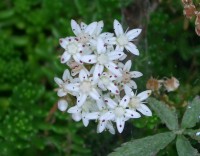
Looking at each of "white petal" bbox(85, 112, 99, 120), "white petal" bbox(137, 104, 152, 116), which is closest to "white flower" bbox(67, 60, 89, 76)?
"white petal" bbox(85, 112, 99, 120)

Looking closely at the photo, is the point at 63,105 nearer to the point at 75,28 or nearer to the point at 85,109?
the point at 85,109

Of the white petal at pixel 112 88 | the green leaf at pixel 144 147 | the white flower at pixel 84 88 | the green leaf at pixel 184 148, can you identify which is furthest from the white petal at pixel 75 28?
the green leaf at pixel 184 148

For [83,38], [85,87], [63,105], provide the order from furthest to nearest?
[63,105] → [83,38] → [85,87]

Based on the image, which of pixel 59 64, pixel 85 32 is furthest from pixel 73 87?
pixel 59 64

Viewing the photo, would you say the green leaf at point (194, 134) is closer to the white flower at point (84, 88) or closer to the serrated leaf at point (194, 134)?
the serrated leaf at point (194, 134)

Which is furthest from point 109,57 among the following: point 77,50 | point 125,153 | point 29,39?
point 29,39

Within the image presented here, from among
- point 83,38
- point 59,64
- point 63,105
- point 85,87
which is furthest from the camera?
point 59,64
